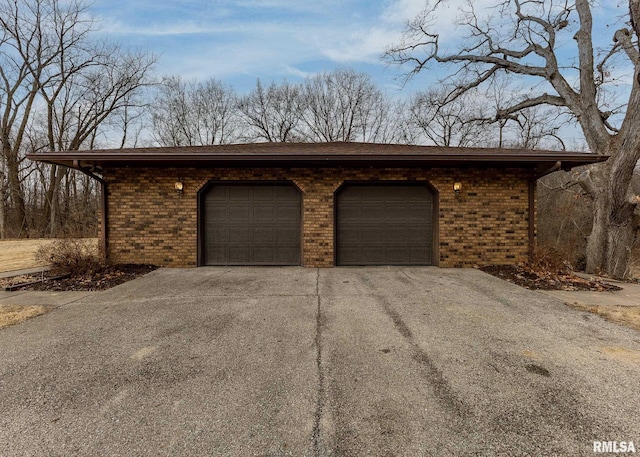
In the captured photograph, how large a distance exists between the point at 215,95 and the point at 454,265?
2089 cm

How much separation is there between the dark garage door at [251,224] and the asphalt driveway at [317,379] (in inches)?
112

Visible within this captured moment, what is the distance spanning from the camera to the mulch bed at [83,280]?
499 cm

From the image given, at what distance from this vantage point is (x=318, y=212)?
6785 mm

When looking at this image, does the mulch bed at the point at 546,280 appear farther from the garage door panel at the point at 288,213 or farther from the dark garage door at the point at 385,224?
the garage door panel at the point at 288,213

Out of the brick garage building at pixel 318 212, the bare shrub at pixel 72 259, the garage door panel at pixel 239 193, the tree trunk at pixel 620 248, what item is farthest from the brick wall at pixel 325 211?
the tree trunk at pixel 620 248

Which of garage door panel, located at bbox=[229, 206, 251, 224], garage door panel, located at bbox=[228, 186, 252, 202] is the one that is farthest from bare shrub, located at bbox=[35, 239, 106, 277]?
garage door panel, located at bbox=[228, 186, 252, 202]

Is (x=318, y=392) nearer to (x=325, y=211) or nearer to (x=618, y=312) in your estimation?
(x=618, y=312)

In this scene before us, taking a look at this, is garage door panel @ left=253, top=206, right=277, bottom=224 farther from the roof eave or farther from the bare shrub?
the bare shrub

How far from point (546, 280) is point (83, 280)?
8.63 meters

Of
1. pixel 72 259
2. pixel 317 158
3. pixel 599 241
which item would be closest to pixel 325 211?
pixel 317 158

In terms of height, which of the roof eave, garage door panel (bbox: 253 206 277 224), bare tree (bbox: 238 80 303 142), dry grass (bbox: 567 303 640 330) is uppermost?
bare tree (bbox: 238 80 303 142)

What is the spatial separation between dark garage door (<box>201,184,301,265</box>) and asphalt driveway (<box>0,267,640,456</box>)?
2.85 m

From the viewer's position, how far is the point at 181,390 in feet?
6.95

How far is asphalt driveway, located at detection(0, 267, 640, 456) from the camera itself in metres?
1.66
